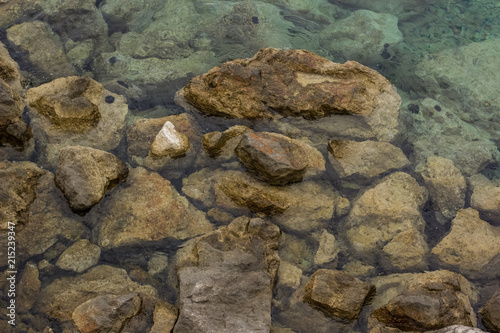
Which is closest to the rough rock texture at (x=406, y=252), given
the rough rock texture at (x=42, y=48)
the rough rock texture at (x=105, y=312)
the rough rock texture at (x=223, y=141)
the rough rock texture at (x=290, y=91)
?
the rough rock texture at (x=290, y=91)

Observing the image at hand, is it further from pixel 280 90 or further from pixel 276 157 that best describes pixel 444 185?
pixel 280 90

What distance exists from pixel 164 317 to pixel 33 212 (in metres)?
2.05

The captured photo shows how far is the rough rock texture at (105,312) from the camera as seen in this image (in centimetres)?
404

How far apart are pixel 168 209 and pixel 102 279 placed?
1057 mm

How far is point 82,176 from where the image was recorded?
4840mm

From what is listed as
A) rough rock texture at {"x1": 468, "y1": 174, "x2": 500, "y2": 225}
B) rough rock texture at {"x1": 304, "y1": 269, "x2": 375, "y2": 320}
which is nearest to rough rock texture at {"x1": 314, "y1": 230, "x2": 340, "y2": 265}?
rough rock texture at {"x1": 304, "y1": 269, "x2": 375, "y2": 320}

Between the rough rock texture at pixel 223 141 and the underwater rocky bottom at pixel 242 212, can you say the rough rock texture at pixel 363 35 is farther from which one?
the rough rock texture at pixel 223 141

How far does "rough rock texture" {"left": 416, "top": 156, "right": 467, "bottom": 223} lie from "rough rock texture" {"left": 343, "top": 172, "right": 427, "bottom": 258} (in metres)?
0.26

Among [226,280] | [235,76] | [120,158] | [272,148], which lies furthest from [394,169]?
[120,158]

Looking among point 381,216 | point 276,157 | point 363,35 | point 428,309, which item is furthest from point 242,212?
point 363,35

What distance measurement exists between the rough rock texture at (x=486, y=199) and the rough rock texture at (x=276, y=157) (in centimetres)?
211

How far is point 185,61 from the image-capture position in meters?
7.14

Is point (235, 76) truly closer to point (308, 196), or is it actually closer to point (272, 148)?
point (272, 148)

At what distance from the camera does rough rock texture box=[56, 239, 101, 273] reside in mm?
4699
